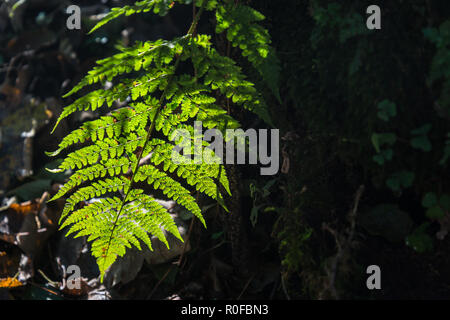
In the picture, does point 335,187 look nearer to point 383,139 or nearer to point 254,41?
point 383,139

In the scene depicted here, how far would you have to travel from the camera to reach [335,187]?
214cm

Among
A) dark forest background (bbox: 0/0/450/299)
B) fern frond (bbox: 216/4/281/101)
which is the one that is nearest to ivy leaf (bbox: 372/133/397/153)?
dark forest background (bbox: 0/0/450/299)

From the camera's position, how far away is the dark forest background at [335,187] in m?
1.89

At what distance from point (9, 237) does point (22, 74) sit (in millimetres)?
1879

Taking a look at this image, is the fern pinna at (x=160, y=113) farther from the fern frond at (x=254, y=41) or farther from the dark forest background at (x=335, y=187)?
the dark forest background at (x=335, y=187)

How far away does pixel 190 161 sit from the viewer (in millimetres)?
1685

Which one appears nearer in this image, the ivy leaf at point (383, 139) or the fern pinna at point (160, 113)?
the fern pinna at point (160, 113)

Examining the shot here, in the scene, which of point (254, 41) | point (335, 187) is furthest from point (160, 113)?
point (335, 187)

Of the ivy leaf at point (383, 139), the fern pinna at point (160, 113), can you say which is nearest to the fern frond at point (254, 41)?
the fern pinna at point (160, 113)

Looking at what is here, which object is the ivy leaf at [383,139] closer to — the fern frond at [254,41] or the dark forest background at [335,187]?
the dark forest background at [335,187]

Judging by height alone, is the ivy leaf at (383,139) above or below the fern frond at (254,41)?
below

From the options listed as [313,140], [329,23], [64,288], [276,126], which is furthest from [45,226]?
[329,23]

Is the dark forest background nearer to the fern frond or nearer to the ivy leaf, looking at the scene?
the ivy leaf

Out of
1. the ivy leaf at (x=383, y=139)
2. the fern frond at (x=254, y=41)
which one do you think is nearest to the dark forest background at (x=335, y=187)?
the ivy leaf at (x=383, y=139)
